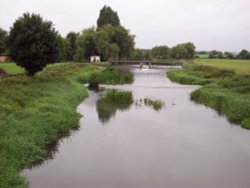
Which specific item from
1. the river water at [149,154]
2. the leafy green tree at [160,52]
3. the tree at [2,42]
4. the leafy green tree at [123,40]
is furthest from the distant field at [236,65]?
the leafy green tree at [160,52]

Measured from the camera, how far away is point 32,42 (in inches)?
1346

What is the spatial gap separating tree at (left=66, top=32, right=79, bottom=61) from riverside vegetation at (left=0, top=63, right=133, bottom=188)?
6365 cm

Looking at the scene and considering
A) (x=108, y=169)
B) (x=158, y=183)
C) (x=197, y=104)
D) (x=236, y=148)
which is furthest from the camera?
(x=197, y=104)

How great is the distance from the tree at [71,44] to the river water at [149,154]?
70.1 meters

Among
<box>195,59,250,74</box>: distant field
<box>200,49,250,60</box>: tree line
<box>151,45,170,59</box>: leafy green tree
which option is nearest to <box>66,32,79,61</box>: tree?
<box>195,59,250,74</box>: distant field

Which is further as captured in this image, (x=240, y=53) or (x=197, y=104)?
(x=240, y=53)

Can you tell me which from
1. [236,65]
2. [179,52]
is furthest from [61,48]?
[179,52]

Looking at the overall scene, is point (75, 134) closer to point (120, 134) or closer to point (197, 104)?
point (120, 134)

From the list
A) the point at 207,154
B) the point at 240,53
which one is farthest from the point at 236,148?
the point at 240,53

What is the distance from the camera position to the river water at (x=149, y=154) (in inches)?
539

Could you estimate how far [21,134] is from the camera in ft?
55.1

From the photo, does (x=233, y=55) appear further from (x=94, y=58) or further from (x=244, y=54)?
(x=94, y=58)

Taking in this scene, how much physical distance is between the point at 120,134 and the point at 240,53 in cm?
12310

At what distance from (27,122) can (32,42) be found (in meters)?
17.3
